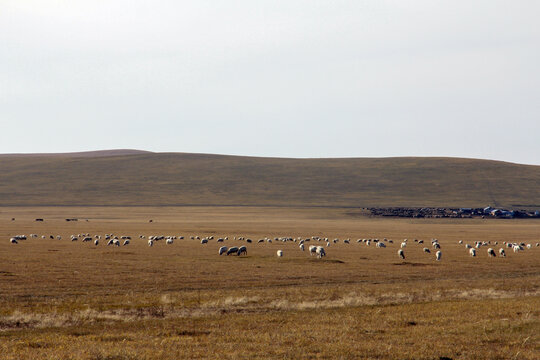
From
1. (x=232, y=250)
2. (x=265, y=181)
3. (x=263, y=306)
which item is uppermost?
(x=265, y=181)

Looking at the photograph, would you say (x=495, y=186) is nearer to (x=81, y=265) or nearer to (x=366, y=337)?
(x=81, y=265)

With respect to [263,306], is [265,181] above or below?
above

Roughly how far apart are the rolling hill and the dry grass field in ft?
310

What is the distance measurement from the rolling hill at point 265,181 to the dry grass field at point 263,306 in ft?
310

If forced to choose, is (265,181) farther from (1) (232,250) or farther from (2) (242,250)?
(1) (232,250)

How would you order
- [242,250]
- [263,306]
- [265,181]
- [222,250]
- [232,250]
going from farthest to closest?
[265,181], [222,250], [242,250], [232,250], [263,306]

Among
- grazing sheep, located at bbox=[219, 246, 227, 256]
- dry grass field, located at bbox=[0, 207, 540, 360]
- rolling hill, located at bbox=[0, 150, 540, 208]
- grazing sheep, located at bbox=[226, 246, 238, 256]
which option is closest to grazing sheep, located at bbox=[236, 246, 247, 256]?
grazing sheep, located at bbox=[226, 246, 238, 256]

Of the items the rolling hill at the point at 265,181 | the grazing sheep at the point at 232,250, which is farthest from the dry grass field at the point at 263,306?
the rolling hill at the point at 265,181

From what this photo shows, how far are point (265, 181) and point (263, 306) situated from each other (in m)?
141

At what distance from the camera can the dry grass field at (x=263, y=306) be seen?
15391 millimetres

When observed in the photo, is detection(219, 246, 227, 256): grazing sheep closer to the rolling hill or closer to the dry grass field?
the dry grass field

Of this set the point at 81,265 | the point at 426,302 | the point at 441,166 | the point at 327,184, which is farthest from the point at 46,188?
the point at 426,302

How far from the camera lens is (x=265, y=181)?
164125 millimetres

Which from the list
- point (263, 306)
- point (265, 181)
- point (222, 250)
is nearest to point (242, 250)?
point (222, 250)
